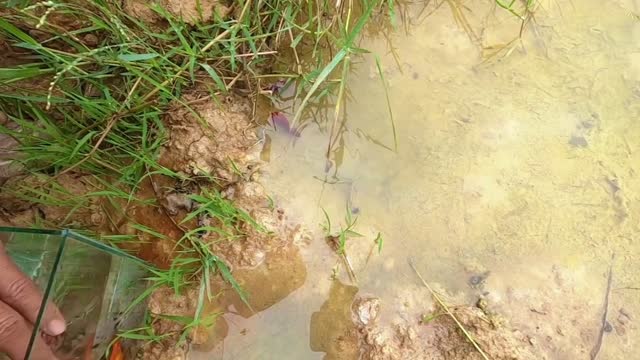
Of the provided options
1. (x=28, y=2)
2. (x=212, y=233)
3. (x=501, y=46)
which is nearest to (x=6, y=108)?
(x=28, y=2)

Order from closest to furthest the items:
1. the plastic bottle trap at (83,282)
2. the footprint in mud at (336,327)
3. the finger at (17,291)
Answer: the plastic bottle trap at (83,282), the finger at (17,291), the footprint in mud at (336,327)

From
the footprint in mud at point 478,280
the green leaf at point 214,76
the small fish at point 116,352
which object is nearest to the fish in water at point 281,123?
the green leaf at point 214,76

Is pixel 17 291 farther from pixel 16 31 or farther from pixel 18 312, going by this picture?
pixel 16 31

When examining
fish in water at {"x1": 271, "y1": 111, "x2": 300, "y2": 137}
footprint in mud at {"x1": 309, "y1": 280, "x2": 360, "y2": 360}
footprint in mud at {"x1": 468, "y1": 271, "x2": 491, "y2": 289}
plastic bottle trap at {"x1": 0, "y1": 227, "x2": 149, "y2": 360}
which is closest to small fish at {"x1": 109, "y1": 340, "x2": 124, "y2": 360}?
plastic bottle trap at {"x1": 0, "y1": 227, "x2": 149, "y2": 360}

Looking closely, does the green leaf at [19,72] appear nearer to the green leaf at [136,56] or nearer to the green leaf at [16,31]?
the green leaf at [16,31]

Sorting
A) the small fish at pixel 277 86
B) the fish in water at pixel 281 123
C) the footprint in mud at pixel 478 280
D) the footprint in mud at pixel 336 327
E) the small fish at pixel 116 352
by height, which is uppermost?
the small fish at pixel 277 86

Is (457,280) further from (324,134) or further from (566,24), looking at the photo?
(566,24)
